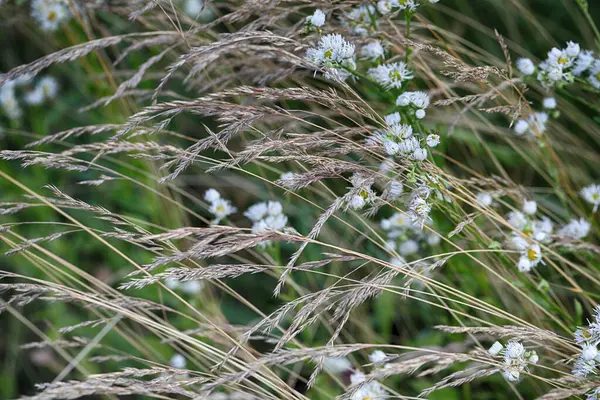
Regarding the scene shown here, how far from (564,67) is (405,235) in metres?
0.64

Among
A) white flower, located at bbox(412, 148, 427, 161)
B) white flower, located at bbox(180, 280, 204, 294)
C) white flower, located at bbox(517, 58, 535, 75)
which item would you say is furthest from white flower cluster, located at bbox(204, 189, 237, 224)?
white flower, located at bbox(517, 58, 535, 75)

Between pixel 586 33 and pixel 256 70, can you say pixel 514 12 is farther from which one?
pixel 256 70

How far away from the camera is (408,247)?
1864mm

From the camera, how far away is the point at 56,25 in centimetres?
255

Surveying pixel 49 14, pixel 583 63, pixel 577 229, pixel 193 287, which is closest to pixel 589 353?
pixel 577 229

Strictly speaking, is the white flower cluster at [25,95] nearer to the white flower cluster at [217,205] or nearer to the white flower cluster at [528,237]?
the white flower cluster at [217,205]

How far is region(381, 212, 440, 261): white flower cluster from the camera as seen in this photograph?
1798 mm

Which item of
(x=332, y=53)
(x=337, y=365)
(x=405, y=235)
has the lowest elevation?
(x=337, y=365)

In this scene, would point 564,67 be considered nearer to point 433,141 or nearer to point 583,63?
point 583,63

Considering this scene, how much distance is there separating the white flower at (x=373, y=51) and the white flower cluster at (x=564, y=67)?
1.36 ft

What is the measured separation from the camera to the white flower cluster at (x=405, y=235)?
5.90 feet

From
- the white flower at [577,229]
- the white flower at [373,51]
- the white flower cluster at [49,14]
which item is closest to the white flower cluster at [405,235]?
the white flower at [577,229]

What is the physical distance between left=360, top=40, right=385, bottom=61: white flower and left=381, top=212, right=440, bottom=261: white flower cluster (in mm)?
460

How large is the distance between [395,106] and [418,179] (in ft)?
0.72
